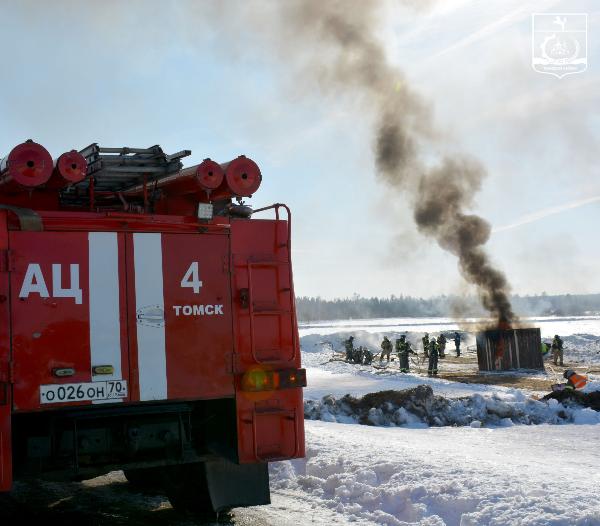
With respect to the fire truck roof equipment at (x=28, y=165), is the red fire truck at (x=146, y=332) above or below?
below

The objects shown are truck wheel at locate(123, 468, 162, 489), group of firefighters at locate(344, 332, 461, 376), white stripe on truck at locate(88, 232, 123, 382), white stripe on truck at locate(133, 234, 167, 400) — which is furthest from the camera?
group of firefighters at locate(344, 332, 461, 376)

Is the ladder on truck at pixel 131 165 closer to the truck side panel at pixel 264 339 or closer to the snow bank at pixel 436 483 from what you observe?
the truck side panel at pixel 264 339

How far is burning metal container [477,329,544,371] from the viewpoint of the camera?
2680 centimetres

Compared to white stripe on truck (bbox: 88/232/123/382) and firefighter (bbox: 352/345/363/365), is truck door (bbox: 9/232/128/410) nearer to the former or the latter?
white stripe on truck (bbox: 88/232/123/382)

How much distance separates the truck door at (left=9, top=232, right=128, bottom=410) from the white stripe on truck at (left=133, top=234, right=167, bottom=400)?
128 mm

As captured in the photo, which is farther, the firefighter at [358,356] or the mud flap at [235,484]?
the firefighter at [358,356]

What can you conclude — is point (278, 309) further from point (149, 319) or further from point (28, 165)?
point (28, 165)

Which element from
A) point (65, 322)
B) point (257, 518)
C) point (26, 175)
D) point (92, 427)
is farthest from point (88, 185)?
point (257, 518)

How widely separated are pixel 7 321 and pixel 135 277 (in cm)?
100

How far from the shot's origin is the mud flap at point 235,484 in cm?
593

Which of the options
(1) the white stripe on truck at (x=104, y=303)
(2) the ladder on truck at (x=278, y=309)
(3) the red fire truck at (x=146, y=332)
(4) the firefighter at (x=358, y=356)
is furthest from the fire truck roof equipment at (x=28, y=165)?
(4) the firefighter at (x=358, y=356)

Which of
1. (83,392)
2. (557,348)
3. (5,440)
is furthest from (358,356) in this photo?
(5,440)

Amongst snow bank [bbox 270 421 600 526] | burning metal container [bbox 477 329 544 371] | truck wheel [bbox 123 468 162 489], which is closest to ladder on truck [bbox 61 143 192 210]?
truck wheel [bbox 123 468 162 489]

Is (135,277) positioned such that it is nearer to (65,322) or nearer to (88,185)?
(65,322)
